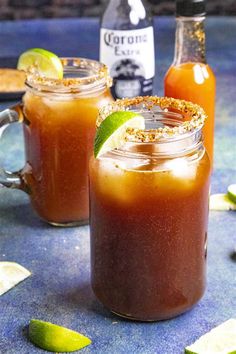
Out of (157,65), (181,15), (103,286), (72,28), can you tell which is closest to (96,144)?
(103,286)

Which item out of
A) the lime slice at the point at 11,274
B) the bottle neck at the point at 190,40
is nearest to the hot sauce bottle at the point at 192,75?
the bottle neck at the point at 190,40

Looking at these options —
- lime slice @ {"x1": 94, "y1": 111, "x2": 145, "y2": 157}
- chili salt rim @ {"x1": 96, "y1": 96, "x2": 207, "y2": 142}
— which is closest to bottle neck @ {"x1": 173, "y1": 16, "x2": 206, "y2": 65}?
chili salt rim @ {"x1": 96, "y1": 96, "x2": 207, "y2": 142}

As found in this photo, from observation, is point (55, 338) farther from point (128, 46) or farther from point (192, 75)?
point (128, 46)

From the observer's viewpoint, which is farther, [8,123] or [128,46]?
[128,46]

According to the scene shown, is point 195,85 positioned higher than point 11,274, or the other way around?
point 195,85

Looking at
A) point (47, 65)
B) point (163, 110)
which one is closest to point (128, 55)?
point (47, 65)

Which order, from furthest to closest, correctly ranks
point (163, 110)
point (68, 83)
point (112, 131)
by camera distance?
point (68, 83), point (163, 110), point (112, 131)

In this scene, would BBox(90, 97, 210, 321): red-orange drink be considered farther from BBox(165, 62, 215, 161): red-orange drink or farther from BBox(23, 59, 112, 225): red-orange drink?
BBox(165, 62, 215, 161): red-orange drink
